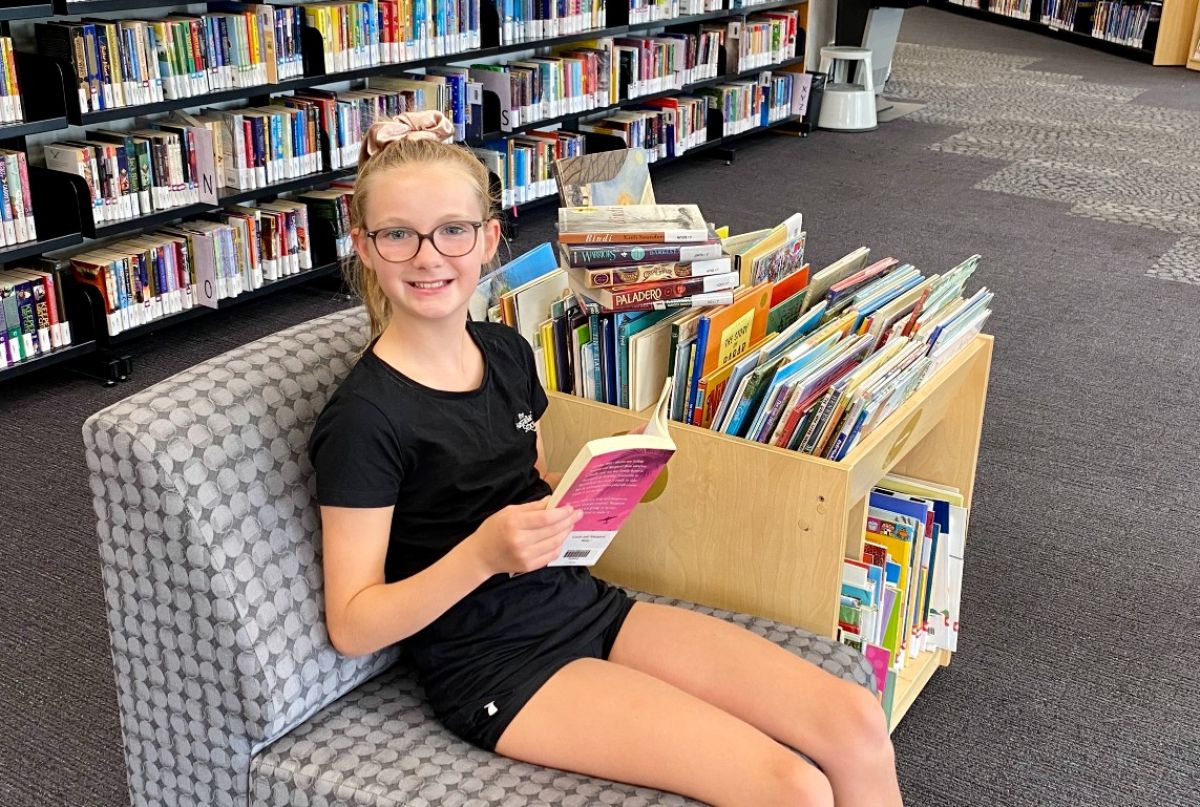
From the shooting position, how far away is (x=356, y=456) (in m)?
1.46

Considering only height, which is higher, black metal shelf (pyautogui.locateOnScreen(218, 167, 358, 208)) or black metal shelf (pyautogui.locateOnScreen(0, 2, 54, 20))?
black metal shelf (pyautogui.locateOnScreen(0, 2, 54, 20))

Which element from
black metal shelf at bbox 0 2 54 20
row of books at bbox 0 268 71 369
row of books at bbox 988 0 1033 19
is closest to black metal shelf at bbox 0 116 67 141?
black metal shelf at bbox 0 2 54 20

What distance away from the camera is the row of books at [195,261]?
3646 millimetres

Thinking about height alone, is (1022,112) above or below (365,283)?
below

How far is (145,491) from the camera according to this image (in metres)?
1.47

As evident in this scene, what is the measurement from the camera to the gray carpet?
2.20 metres

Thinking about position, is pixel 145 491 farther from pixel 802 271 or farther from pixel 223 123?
pixel 223 123

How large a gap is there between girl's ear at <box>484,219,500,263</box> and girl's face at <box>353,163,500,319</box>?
59 mm

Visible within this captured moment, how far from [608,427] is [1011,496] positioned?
5.22 ft

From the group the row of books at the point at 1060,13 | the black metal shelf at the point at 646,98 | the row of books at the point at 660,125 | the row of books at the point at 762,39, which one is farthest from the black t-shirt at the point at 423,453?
the row of books at the point at 1060,13

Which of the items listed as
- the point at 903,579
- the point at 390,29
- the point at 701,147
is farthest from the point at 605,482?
the point at 701,147

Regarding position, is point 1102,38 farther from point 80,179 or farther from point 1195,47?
point 80,179

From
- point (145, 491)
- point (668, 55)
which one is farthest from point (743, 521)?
point (668, 55)

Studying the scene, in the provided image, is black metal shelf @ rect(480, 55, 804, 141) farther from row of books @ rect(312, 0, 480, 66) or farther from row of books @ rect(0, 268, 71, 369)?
row of books @ rect(0, 268, 71, 369)
